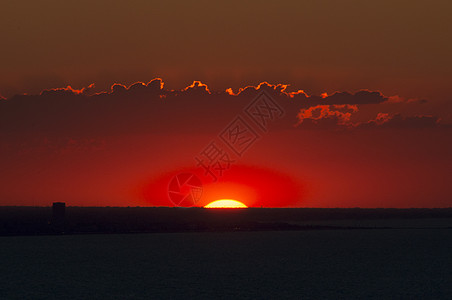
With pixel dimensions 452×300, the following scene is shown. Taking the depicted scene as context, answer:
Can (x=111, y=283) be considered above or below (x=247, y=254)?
below

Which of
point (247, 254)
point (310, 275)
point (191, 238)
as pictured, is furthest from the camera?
point (191, 238)

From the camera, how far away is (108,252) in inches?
1886

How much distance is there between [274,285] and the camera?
101 feet

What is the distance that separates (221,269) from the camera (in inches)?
1471

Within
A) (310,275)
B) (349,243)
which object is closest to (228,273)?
(310,275)

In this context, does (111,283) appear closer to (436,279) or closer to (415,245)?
(436,279)

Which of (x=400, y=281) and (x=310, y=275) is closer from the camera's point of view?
(x=400, y=281)

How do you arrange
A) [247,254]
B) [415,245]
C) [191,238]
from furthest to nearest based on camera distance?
1. [191,238]
2. [415,245]
3. [247,254]

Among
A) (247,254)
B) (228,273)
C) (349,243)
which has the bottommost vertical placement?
(228,273)

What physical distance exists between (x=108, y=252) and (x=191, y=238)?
16.8 metres

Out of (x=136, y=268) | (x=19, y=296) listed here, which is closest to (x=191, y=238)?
(x=136, y=268)

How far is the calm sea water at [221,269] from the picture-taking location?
93.7 feet

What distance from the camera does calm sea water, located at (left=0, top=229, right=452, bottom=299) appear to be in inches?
1124

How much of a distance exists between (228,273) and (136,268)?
5.77 meters
